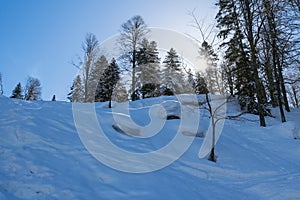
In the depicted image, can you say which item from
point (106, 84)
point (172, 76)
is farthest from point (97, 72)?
point (172, 76)

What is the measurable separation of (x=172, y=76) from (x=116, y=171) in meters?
25.6

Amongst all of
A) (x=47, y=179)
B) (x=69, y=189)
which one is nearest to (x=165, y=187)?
(x=69, y=189)

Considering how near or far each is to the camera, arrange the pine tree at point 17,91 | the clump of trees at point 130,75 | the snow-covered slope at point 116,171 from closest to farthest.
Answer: the snow-covered slope at point 116,171
the clump of trees at point 130,75
the pine tree at point 17,91

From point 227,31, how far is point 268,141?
10.5m

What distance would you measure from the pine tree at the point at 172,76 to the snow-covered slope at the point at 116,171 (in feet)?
61.9

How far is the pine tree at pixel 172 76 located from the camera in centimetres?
2753

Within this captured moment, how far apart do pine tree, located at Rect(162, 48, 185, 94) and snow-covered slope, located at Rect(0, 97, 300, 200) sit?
18865 mm

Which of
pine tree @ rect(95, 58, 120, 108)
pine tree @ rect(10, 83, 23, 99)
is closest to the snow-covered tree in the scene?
pine tree @ rect(95, 58, 120, 108)

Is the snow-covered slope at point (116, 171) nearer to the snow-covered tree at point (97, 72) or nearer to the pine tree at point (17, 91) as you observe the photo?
the snow-covered tree at point (97, 72)

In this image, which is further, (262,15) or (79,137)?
(262,15)

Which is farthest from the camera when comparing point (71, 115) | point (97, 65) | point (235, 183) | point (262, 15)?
point (97, 65)

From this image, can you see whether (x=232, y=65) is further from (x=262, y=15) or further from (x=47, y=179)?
(x=47, y=179)

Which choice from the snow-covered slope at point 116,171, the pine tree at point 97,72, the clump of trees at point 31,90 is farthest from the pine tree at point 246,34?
the clump of trees at point 31,90

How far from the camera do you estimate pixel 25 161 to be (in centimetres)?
451
